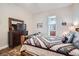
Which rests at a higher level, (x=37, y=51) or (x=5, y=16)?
(x=5, y=16)

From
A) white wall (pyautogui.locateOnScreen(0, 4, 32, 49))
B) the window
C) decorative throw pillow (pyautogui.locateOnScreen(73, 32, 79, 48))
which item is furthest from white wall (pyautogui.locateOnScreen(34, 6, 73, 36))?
white wall (pyautogui.locateOnScreen(0, 4, 32, 49))

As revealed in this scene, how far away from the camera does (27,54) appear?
183 centimetres

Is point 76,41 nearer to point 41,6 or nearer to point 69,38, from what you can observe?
point 69,38

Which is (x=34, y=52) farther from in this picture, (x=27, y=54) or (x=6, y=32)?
(x=6, y=32)

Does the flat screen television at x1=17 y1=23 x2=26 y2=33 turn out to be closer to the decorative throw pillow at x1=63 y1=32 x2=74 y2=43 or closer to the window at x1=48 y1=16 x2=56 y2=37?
the window at x1=48 y1=16 x2=56 y2=37

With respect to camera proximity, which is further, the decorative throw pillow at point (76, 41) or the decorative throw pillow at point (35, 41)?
the decorative throw pillow at point (35, 41)

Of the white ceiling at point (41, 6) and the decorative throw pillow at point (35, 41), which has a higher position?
the white ceiling at point (41, 6)

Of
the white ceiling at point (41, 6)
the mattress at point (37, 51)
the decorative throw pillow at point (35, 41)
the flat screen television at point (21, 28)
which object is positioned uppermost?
the white ceiling at point (41, 6)

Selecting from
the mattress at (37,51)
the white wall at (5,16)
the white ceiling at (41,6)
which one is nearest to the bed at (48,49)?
the mattress at (37,51)

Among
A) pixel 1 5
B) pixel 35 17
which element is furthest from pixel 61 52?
pixel 1 5

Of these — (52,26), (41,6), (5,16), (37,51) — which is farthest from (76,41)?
(5,16)

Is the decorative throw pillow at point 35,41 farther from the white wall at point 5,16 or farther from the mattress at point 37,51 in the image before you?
the white wall at point 5,16

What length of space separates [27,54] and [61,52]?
1.85ft

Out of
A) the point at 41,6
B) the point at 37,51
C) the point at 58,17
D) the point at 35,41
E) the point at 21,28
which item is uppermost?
the point at 41,6
